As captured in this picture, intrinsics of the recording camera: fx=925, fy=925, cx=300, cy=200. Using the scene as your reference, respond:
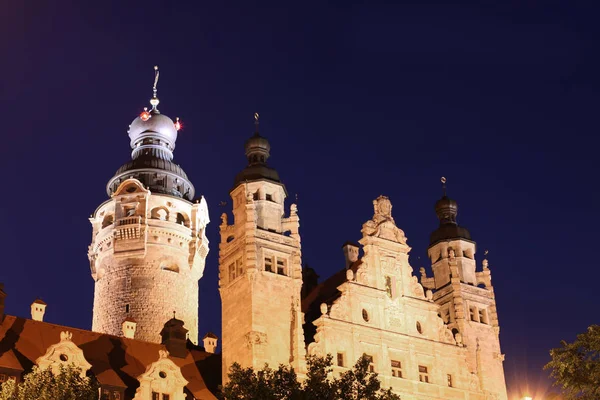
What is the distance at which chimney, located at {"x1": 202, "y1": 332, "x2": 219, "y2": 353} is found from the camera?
67.9 meters

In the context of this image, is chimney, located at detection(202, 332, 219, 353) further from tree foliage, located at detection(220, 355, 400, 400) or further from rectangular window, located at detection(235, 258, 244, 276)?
tree foliage, located at detection(220, 355, 400, 400)

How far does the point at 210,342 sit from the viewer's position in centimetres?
6831

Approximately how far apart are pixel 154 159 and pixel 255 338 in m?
28.9

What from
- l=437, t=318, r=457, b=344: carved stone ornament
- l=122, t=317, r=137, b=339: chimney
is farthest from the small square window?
l=122, t=317, r=137, b=339: chimney

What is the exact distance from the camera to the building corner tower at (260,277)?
184 ft

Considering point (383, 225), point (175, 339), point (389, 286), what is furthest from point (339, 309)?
point (175, 339)

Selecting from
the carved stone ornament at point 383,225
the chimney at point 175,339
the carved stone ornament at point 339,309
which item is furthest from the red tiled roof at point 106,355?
the carved stone ornament at point 383,225

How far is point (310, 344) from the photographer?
57.2m

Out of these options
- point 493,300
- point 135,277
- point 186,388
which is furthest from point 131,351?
point 493,300

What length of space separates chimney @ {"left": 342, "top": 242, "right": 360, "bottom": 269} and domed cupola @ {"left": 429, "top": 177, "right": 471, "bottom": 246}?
6786 mm

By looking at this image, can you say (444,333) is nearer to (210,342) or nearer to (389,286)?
(389,286)

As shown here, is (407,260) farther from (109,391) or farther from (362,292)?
(109,391)

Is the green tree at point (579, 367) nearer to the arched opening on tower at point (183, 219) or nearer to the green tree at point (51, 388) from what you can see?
the green tree at point (51, 388)

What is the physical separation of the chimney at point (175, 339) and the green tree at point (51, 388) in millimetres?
19823
